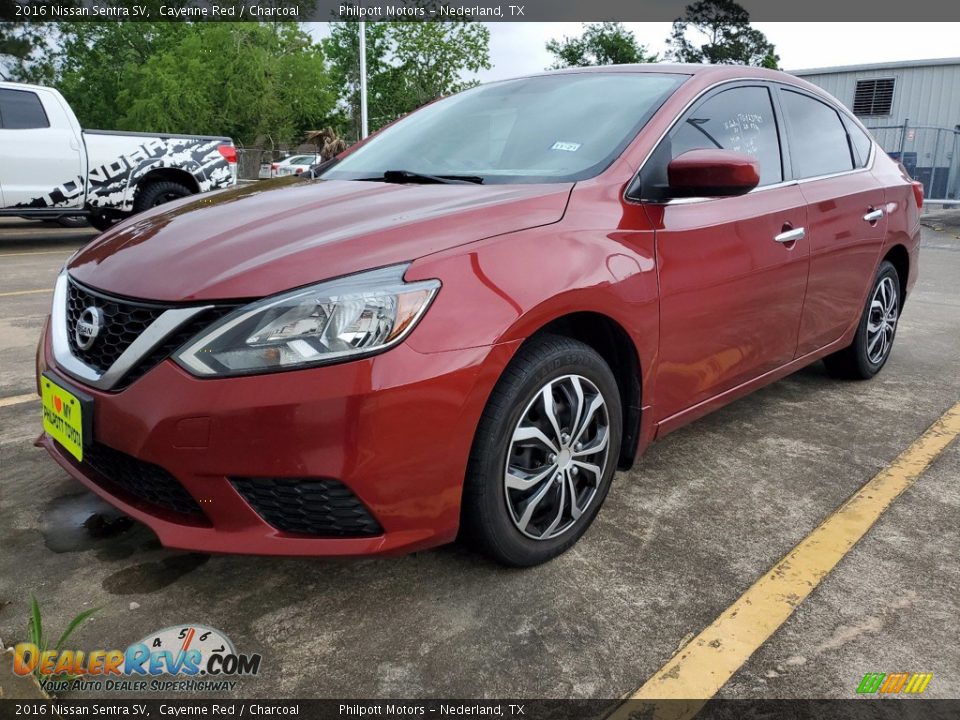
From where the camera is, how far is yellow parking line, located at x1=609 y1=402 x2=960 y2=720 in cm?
173

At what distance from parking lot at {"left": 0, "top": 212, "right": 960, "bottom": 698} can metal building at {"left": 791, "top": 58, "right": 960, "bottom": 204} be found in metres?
16.3

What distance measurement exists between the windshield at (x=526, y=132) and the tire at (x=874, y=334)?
1.82 metres

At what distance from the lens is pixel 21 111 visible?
8375 mm

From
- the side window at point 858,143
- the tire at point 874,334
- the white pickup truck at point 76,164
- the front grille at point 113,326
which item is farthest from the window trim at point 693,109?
the white pickup truck at point 76,164

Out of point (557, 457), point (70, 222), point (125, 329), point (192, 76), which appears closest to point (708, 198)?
point (557, 457)

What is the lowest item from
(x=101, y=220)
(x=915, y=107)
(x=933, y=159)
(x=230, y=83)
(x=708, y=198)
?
(x=101, y=220)

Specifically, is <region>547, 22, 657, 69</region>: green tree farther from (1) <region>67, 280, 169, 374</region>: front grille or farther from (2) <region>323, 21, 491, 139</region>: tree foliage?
(1) <region>67, 280, 169, 374</region>: front grille

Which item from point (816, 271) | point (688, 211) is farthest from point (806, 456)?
point (688, 211)

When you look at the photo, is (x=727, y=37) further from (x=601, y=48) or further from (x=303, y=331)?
(x=303, y=331)

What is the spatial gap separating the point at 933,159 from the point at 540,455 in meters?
17.5

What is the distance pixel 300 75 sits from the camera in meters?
35.5

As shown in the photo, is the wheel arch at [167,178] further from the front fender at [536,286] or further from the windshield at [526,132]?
the front fender at [536,286]

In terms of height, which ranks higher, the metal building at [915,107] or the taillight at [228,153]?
the metal building at [915,107]

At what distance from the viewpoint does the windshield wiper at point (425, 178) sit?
2.46m
